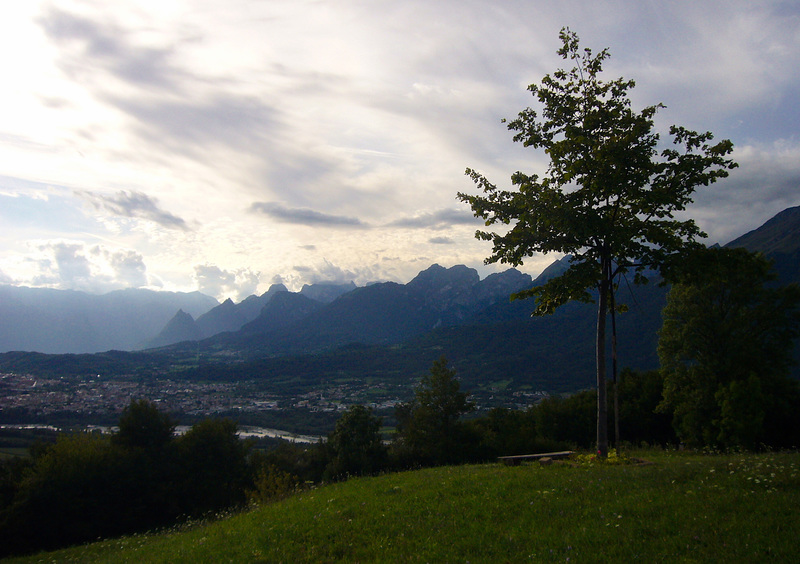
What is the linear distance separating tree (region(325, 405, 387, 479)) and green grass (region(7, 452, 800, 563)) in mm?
29305

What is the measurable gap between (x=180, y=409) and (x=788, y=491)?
173 m

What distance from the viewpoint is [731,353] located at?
3203 centimetres

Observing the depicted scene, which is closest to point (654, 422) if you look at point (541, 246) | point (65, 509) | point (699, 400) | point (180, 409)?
point (699, 400)

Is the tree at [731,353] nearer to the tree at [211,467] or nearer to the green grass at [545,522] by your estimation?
the green grass at [545,522]

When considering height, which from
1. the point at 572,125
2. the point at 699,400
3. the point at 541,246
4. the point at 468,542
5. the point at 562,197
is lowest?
the point at 699,400

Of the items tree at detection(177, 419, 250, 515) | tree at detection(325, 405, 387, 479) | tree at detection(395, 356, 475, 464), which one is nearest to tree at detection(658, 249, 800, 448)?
tree at detection(395, 356, 475, 464)

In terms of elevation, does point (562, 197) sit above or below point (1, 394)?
above

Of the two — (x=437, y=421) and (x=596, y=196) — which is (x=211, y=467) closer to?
(x=437, y=421)

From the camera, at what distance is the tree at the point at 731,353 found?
1219 inches

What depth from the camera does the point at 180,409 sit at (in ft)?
504

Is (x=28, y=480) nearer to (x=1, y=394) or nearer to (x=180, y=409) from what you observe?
(x=180, y=409)

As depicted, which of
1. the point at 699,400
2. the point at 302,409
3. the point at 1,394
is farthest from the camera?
the point at 302,409

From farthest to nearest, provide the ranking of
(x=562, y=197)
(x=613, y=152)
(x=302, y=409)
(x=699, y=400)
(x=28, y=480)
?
(x=302, y=409), (x=28, y=480), (x=699, y=400), (x=562, y=197), (x=613, y=152)

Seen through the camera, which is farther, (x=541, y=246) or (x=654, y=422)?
(x=654, y=422)
